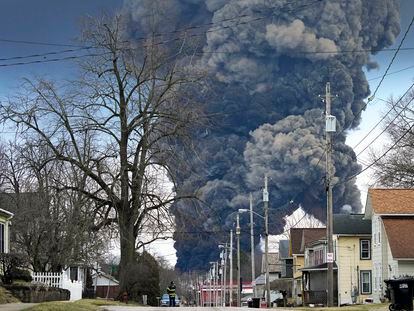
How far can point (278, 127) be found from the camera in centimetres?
11231

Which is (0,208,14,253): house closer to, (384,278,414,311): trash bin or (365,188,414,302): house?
(384,278,414,311): trash bin

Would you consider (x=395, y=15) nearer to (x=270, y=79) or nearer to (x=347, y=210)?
(x=270, y=79)

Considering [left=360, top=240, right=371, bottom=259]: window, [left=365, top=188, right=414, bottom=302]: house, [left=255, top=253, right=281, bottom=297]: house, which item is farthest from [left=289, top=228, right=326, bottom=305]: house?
[left=365, top=188, right=414, bottom=302]: house

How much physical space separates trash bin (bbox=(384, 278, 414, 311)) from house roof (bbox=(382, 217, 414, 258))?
23937 mm

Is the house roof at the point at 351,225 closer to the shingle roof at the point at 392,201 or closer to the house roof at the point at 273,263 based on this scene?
the shingle roof at the point at 392,201

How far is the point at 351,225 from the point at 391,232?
10604 mm

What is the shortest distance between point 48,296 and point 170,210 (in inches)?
491

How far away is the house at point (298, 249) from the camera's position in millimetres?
84562

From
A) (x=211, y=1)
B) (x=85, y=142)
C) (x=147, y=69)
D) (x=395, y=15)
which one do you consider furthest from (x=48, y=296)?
(x=395, y=15)

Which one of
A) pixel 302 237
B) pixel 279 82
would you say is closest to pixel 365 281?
pixel 302 237

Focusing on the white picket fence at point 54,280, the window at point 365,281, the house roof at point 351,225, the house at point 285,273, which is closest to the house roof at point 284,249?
the house at point 285,273

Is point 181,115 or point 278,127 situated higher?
point 278,127

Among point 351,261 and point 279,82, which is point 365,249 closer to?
point 351,261

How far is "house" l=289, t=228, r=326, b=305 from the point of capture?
3329 inches
